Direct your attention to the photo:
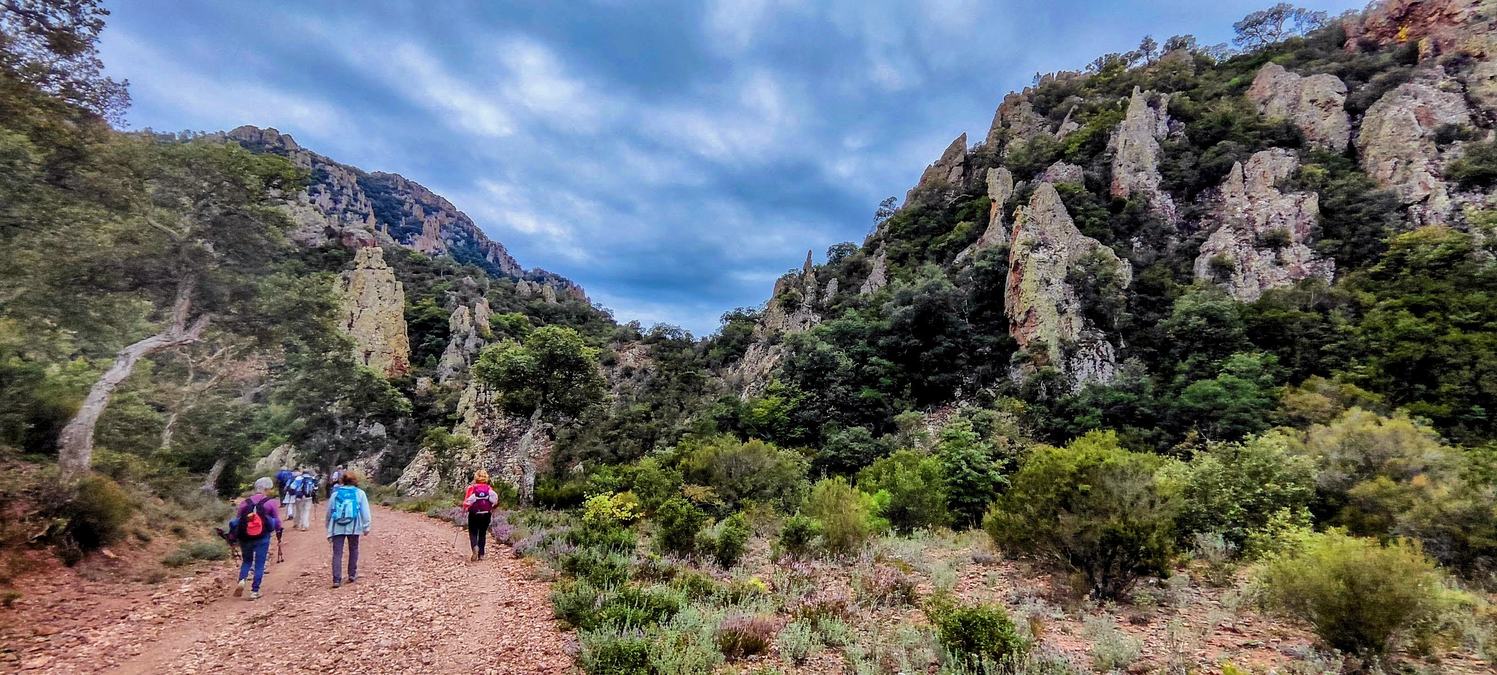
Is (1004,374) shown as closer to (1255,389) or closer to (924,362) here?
(924,362)

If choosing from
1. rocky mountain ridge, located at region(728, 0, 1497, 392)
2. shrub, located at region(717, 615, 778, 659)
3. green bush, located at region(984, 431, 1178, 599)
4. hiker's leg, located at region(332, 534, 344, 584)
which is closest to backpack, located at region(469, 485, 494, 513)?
hiker's leg, located at region(332, 534, 344, 584)

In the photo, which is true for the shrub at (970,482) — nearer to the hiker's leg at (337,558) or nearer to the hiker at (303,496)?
the hiker's leg at (337,558)

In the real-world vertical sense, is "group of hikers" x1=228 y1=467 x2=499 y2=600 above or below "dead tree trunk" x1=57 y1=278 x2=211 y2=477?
below

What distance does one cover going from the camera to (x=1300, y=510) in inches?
330

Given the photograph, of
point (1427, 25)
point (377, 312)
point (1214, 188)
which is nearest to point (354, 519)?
point (377, 312)

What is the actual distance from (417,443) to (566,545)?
3123 cm

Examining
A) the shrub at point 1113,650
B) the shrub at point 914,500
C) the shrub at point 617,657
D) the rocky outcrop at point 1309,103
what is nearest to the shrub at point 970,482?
the shrub at point 914,500

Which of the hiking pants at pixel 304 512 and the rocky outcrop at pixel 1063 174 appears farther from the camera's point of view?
the rocky outcrop at pixel 1063 174

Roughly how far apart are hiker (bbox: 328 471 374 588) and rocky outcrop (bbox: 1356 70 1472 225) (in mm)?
47453

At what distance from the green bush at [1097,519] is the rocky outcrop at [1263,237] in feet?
99.3

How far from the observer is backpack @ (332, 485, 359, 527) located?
6.67 metres

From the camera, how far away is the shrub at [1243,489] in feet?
27.8

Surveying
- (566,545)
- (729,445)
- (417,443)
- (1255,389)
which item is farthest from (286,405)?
(1255,389)

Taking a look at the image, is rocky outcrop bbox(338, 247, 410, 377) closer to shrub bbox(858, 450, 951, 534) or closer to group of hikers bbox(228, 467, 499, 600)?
group of hikers bbox(228, 467, 499, 600)
